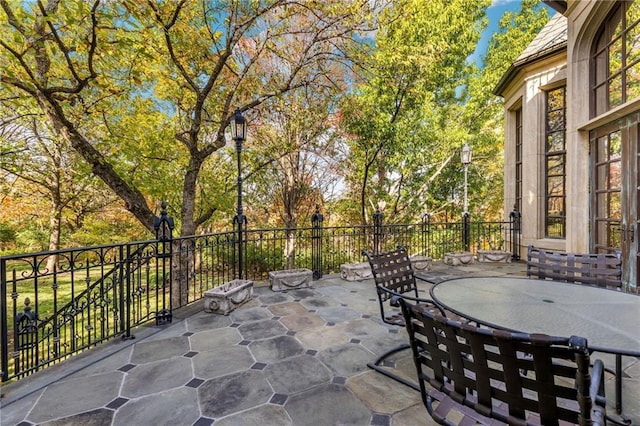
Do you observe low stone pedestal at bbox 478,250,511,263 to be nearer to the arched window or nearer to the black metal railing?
the black metal railing

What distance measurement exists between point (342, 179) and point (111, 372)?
9476 mm

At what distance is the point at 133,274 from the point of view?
3396mm

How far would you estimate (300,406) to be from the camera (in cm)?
206

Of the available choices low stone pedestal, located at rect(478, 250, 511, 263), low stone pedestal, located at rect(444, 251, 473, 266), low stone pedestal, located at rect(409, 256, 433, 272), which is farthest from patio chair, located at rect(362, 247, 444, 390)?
low stone pedestal, located at rect(478, 250, 511, 263)

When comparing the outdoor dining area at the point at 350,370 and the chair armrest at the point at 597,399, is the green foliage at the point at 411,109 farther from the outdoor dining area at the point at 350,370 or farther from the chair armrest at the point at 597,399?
the chair armrest at the point at 597,399

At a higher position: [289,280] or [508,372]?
[508,372]

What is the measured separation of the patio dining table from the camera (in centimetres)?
154

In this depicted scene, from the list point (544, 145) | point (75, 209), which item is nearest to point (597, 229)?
point (544, 145)

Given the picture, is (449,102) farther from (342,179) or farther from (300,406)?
(300,406)

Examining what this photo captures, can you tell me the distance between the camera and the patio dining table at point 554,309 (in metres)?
1.54

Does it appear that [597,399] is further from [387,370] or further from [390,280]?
[390,280]

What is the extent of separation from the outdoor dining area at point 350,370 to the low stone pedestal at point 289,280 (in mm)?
1738

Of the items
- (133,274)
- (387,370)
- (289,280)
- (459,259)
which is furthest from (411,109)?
(133,274)

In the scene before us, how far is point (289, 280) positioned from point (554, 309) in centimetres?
393
